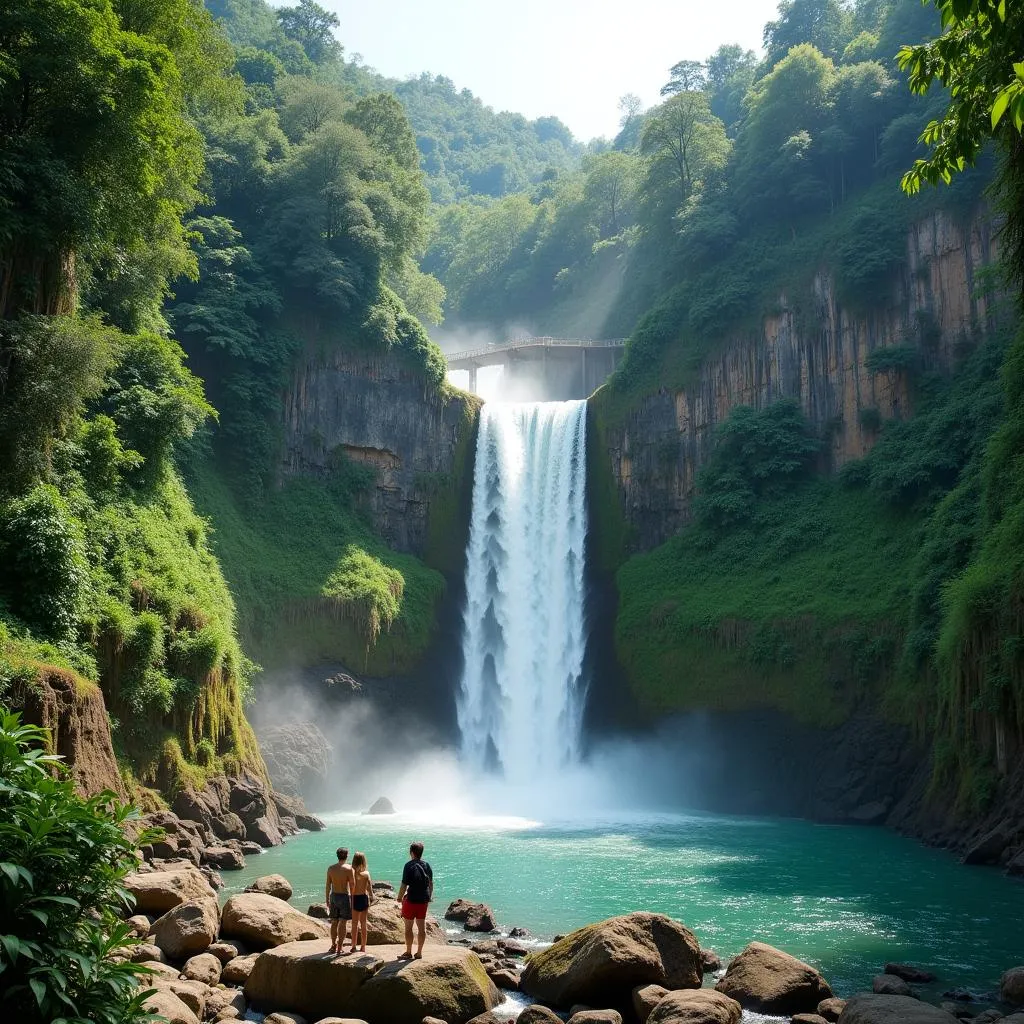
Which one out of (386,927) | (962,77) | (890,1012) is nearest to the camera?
(962,77)

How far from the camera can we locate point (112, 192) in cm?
2400

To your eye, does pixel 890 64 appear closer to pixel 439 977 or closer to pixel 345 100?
pixel 345 100

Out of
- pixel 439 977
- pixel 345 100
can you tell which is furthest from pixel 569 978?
pixel 345 100

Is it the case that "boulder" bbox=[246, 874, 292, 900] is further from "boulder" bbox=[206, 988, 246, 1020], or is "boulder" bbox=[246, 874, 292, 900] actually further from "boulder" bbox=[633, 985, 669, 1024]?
"boulder" bbox=[633, 985, 669, 1024]

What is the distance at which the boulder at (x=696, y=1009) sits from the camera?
1053 centimetres

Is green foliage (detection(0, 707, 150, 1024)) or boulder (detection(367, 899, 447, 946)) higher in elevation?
green foliage (detection(0, 707, 150, 1024))

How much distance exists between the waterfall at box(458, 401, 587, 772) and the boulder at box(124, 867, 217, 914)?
24024mm

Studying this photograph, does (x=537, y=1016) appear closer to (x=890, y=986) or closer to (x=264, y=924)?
(x=264, y=924)

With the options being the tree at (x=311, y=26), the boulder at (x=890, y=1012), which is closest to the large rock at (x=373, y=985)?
the boulder at (x=890, y=1012)

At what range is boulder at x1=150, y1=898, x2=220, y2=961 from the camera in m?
A: 12.9

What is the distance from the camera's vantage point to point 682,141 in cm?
5622

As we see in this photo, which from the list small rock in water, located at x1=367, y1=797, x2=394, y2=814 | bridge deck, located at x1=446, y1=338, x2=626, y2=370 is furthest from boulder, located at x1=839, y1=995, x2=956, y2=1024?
bridge deck, located at x1=446, y1=338, x2=626, y2=370

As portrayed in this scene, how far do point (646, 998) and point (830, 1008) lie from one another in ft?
7.45

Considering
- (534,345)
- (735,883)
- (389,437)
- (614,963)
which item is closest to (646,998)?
(614,963)
